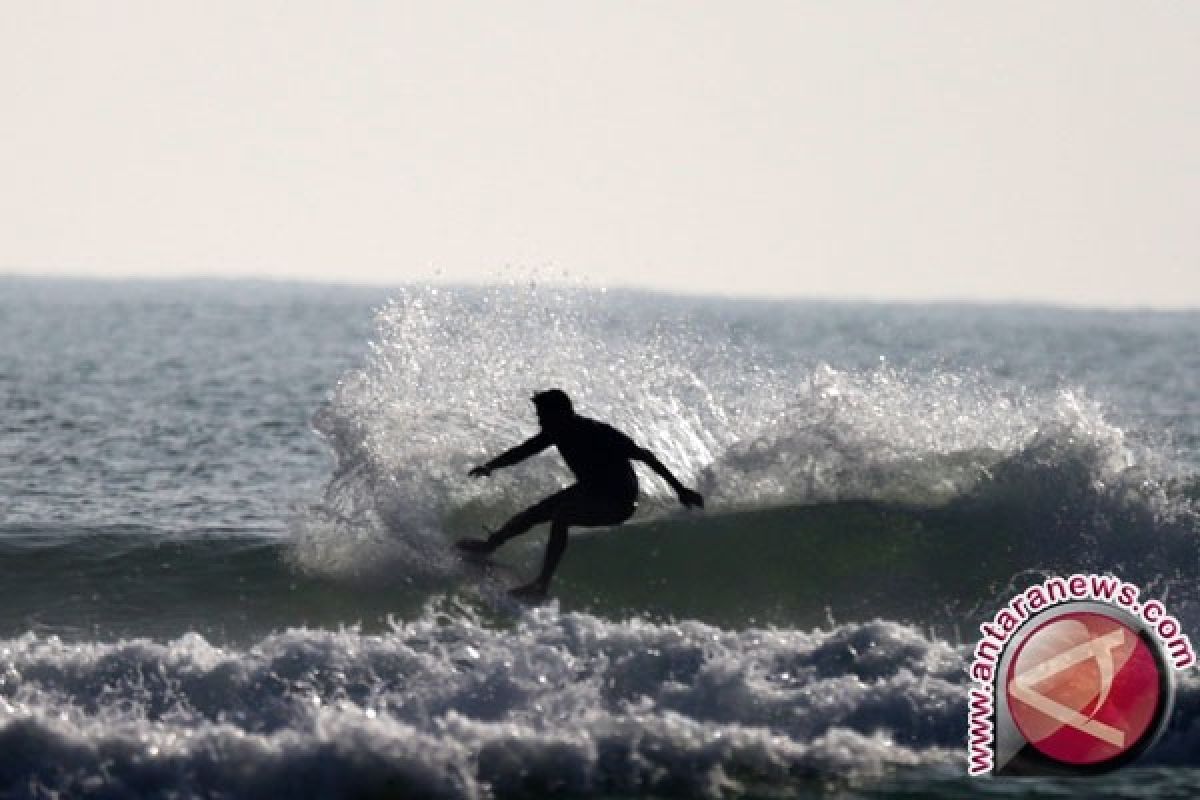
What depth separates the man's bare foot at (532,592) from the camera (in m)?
14.9

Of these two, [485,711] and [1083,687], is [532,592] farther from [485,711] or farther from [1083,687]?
[1083,687]

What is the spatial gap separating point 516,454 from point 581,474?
596 millimetres

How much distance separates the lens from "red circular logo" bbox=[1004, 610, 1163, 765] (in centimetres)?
1112

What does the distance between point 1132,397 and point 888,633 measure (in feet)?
114

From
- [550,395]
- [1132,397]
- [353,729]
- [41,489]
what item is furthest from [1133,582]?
[1132,397]

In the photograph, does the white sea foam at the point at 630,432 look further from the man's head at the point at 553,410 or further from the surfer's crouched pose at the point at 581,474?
the man's head at the point at 553,410

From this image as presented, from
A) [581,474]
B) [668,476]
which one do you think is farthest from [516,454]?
[668,476]

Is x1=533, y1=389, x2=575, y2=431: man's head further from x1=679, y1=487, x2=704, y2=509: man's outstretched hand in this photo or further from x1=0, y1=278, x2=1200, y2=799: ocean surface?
x1=0, y1=278, x2=1200, y2=799: ocean surface

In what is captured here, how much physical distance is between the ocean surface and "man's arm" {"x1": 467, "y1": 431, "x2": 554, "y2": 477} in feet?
4.05

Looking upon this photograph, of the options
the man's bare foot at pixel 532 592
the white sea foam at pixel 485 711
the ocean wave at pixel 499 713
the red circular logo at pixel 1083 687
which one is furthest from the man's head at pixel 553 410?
the red circular logo at pixel 1083 687

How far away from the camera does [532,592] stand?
15031 mm

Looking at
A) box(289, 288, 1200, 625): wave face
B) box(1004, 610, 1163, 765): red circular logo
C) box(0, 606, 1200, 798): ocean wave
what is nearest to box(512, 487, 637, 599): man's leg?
box(0, 606, 1200, 798): ocean wave

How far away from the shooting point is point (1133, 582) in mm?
17109

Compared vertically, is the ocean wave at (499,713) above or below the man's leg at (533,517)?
below
